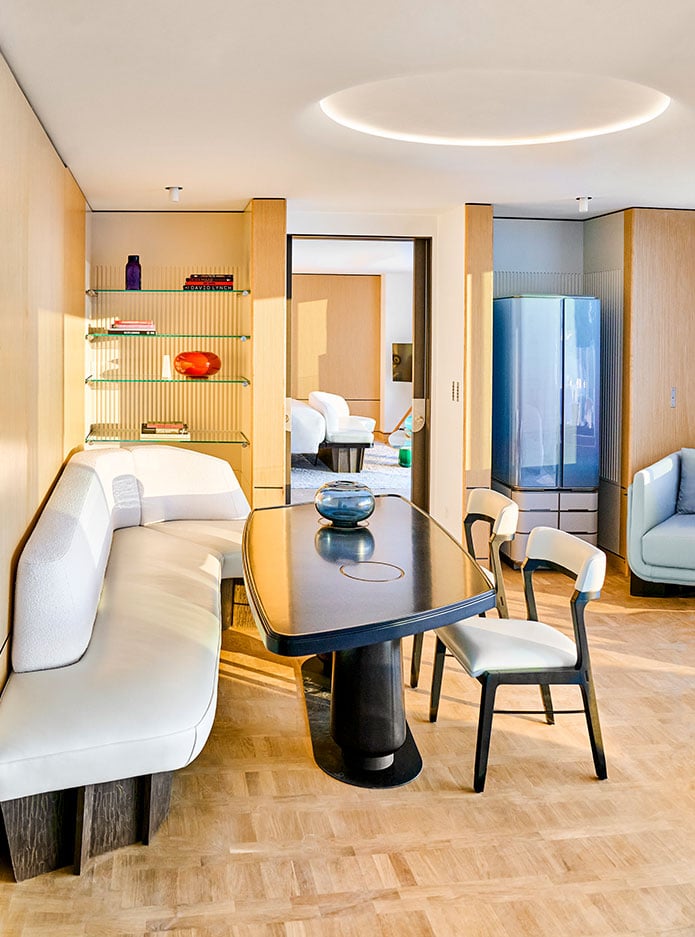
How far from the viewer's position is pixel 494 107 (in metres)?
3.80

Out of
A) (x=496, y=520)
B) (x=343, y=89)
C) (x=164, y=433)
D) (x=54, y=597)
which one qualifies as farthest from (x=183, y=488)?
(x=343, y=89)

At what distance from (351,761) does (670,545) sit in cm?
275

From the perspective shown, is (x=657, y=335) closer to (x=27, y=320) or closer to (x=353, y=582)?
(x=353, y=582)

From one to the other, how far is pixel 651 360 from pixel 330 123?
10.0 feet

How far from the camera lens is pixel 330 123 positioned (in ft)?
12.7

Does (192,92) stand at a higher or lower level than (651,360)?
higher

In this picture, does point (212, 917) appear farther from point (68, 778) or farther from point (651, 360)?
point (651, 360)

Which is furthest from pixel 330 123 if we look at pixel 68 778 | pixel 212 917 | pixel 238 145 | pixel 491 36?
pixel 212 917

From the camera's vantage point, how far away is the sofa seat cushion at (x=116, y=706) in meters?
2.53

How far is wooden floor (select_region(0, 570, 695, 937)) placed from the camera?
7.98 ft

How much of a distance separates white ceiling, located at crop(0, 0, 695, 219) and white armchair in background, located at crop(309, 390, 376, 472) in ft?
4.98

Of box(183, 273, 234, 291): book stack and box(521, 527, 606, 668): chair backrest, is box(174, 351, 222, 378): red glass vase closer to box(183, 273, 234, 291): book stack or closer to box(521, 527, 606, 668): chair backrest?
→ box(183, 273, 234, 291): book stack

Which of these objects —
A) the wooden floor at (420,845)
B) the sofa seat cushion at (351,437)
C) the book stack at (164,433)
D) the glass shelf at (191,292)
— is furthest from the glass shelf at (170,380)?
the wooden floor at (420,845)

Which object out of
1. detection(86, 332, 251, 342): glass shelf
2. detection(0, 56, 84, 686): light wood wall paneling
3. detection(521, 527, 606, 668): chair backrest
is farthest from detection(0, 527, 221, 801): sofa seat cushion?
detection(86, 332, 251, 342): glass shelf
